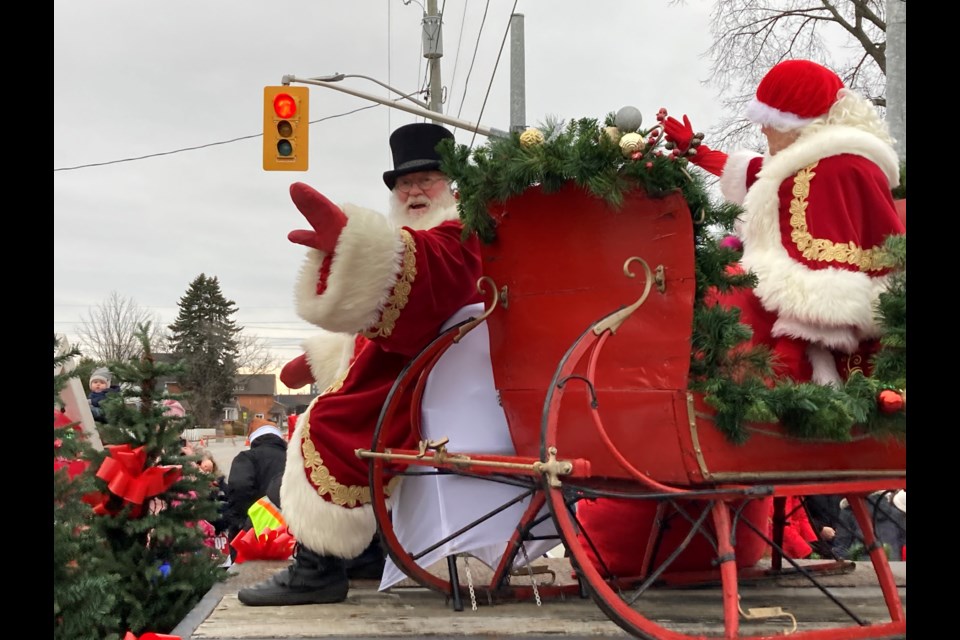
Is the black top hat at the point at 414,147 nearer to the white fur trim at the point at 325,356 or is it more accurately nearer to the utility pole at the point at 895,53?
the white fur trim at the point at 325,356

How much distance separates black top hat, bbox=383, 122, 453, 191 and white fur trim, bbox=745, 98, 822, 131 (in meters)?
1.35

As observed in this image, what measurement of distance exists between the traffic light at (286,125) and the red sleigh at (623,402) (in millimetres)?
8348

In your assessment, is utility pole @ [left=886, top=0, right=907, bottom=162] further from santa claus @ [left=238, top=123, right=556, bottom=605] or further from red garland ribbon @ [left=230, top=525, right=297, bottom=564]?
red garland ribbon @ [left=230, top=525, right=297, bottom=564]

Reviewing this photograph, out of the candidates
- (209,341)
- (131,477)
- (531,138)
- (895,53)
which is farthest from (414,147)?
(209,341)

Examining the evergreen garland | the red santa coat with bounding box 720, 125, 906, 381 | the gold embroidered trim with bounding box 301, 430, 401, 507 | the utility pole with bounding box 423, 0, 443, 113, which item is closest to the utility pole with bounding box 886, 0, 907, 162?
the red santa coat with bounding box 720, 125, 906, 381

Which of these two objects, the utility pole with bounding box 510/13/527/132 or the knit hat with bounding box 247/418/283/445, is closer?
the knit hat with bounding box 247/418/283/445

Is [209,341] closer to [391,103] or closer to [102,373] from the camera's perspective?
[391,103]

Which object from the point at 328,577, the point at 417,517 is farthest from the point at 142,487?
the point at 417,517

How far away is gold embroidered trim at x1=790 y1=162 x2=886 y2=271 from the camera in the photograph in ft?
9.90

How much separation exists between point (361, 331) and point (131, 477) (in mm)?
1095
